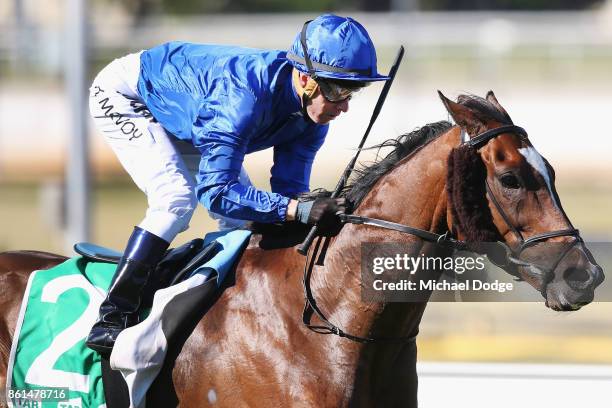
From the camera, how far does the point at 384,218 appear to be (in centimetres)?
294

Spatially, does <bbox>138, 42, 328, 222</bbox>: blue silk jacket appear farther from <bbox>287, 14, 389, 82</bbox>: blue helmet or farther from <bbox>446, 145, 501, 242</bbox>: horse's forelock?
<bbox>446, 145, 501, 242</bbox>: horse's forelock

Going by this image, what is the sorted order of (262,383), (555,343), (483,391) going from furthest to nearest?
(555,343) → (483,391) → (262,383)

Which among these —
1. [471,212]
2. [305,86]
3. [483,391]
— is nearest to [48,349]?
[305,86]

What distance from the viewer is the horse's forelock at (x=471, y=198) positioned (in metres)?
2.75

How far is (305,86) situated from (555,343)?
3.39 metres

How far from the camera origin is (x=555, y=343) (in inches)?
238

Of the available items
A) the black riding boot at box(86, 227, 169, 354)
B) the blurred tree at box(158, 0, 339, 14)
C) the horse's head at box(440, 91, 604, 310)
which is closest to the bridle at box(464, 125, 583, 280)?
the horse's head at box(440, 91, 604, 310)

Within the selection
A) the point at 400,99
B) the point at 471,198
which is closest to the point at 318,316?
the point at 471,198

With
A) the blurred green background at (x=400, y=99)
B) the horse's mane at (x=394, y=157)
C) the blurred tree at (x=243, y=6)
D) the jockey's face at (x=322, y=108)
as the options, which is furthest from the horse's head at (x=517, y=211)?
the blurred tree at (x=243, y=6)

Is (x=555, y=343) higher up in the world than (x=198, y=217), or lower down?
higher up

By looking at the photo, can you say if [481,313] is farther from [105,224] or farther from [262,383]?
[105,224]

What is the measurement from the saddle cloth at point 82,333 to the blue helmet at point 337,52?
543 millimetres

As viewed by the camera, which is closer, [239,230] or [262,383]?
[262,383]

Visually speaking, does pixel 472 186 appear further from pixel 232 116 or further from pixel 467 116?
pixel 232 116
